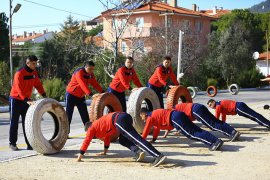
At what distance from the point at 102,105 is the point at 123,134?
2.11 metres

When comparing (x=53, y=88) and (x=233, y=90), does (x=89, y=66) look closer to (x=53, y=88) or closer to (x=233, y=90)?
(x=53, y=88)

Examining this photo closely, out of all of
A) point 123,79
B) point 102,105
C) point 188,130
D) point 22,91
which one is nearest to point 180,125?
point 188,130

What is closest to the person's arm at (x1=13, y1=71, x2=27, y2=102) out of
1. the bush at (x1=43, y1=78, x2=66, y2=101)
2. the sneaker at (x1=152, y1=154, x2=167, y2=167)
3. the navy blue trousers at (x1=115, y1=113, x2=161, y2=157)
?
the navy blue trousers at (x1=115, y1=113, x2=161, y2=157)

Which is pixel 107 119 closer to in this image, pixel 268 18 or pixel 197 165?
pixel 197 165

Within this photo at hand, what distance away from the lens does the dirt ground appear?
25.9ft

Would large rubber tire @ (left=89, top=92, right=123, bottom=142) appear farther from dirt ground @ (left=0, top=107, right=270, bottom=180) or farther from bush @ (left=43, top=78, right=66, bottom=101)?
bush @ (left=43, top=78, right=66, bottom=101)

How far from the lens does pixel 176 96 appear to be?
13.3 m

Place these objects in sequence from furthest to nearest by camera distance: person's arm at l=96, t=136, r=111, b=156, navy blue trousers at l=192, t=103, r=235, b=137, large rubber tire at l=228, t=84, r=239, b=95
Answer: large rubber tire at l=228, t=84, r=239, b=95 → navy blue trousers at l=192, t=103, r=235, b=137 → person's arm at l=96, t=136, r=111, b=156

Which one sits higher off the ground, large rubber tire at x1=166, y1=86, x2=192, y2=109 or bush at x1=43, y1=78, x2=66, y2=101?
large rubber tire at x1=166, y1=86, x2=192, y2=109

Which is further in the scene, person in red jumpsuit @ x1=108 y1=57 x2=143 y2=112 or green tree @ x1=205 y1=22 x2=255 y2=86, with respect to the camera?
green tree @ x1=205 y1=22 x2=255 y2=86

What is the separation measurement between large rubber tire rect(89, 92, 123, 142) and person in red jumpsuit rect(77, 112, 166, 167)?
1.51 metres

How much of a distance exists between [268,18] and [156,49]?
111 ft

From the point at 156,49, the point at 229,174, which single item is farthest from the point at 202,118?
the point at 156,49

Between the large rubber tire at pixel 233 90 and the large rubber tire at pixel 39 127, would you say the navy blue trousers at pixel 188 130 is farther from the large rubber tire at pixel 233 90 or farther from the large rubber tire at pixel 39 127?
the large rubber tire at pixel 233 90
